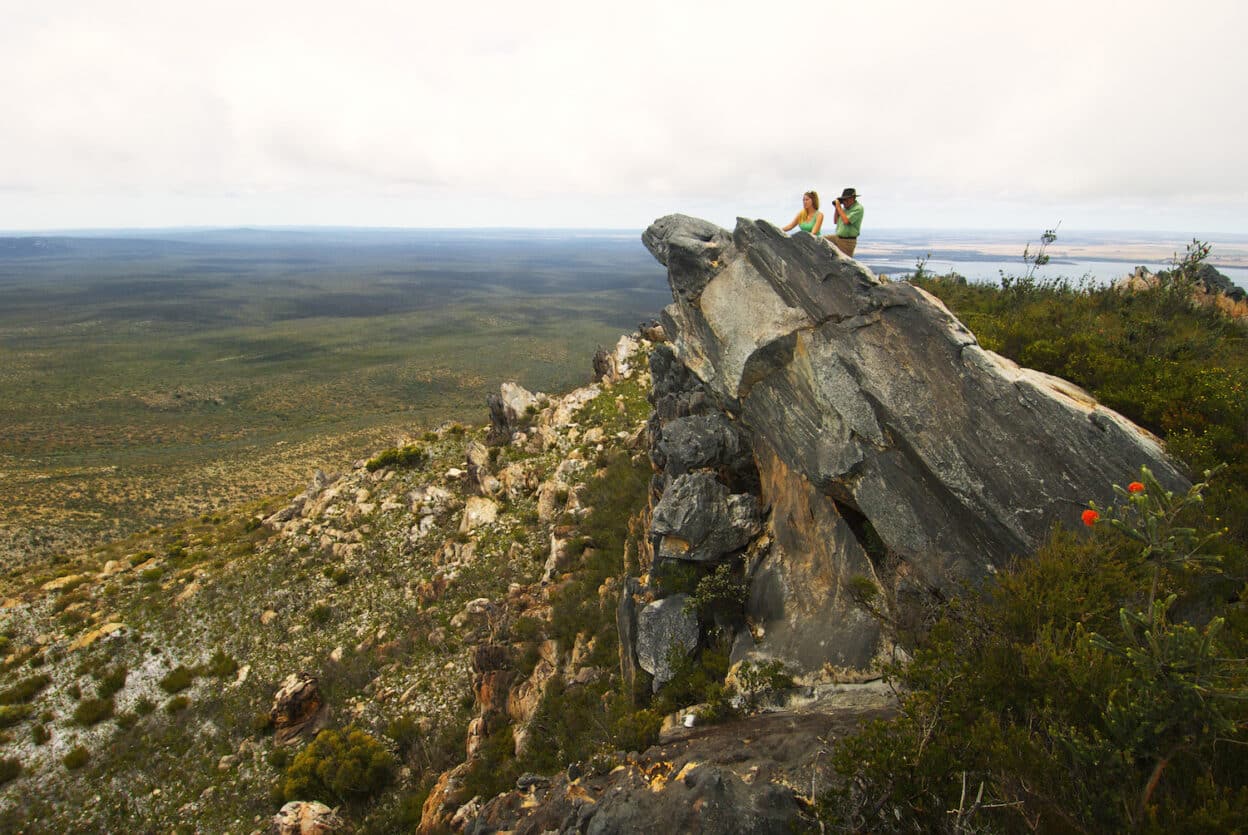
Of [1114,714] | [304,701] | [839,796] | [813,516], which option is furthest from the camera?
[304,701]

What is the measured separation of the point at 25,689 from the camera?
2292 centimetres

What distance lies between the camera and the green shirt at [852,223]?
1486 cm

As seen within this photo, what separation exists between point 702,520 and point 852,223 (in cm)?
949

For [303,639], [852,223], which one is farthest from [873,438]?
[303,639]

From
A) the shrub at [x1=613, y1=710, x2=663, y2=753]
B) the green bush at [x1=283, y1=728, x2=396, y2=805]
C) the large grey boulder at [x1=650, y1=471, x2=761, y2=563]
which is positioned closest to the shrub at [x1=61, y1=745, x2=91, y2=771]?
the green bush at [x1=283, y1=728, x2=396, y2=805]

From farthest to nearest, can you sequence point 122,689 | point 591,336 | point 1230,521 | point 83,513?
point 591,336 → point 83,513 → point 122,689 → point 1230,521

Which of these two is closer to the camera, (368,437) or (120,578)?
(120,578)

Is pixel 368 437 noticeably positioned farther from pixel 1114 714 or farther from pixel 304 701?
pixel 1114 714

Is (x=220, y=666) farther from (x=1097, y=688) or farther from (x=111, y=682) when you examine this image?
(x=1097, y=688)

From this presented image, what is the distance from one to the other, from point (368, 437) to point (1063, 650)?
241ft

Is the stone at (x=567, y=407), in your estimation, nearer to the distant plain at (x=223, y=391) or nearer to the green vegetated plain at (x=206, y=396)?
the distant plain at (x=223, y=391)

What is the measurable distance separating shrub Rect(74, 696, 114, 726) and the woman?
3261cm

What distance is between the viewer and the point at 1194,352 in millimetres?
15117

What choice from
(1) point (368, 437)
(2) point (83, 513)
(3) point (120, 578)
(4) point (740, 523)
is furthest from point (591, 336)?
(4) point (740, 523)
